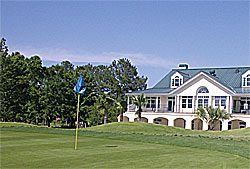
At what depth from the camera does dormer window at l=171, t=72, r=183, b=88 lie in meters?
48.7

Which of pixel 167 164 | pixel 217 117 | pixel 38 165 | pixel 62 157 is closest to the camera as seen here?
pixel 38 165

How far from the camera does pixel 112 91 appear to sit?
6669 centimetres

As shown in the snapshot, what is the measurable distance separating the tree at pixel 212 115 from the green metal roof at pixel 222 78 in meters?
3.65

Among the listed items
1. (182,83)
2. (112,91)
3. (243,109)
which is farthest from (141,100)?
(112,91)

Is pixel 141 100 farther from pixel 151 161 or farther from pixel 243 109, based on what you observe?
pixel 151 161

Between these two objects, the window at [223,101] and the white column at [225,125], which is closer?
the white column at [225,125]

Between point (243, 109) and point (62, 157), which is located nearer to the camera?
point (62, 157)

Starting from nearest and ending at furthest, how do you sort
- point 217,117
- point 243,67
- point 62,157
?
1. point 62,157
2. point 217,117
3. point 243,67

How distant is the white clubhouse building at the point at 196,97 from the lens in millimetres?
42844

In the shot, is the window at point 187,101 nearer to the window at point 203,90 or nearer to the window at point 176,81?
the window at point 203,90

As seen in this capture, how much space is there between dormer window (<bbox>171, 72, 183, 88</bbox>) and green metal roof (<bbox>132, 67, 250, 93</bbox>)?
19.1 inches

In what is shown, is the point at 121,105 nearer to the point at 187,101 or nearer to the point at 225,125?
the point at 187,101

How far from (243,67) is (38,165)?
4155 cm

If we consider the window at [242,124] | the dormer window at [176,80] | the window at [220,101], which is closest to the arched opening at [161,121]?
the dormer window at [176,80]
